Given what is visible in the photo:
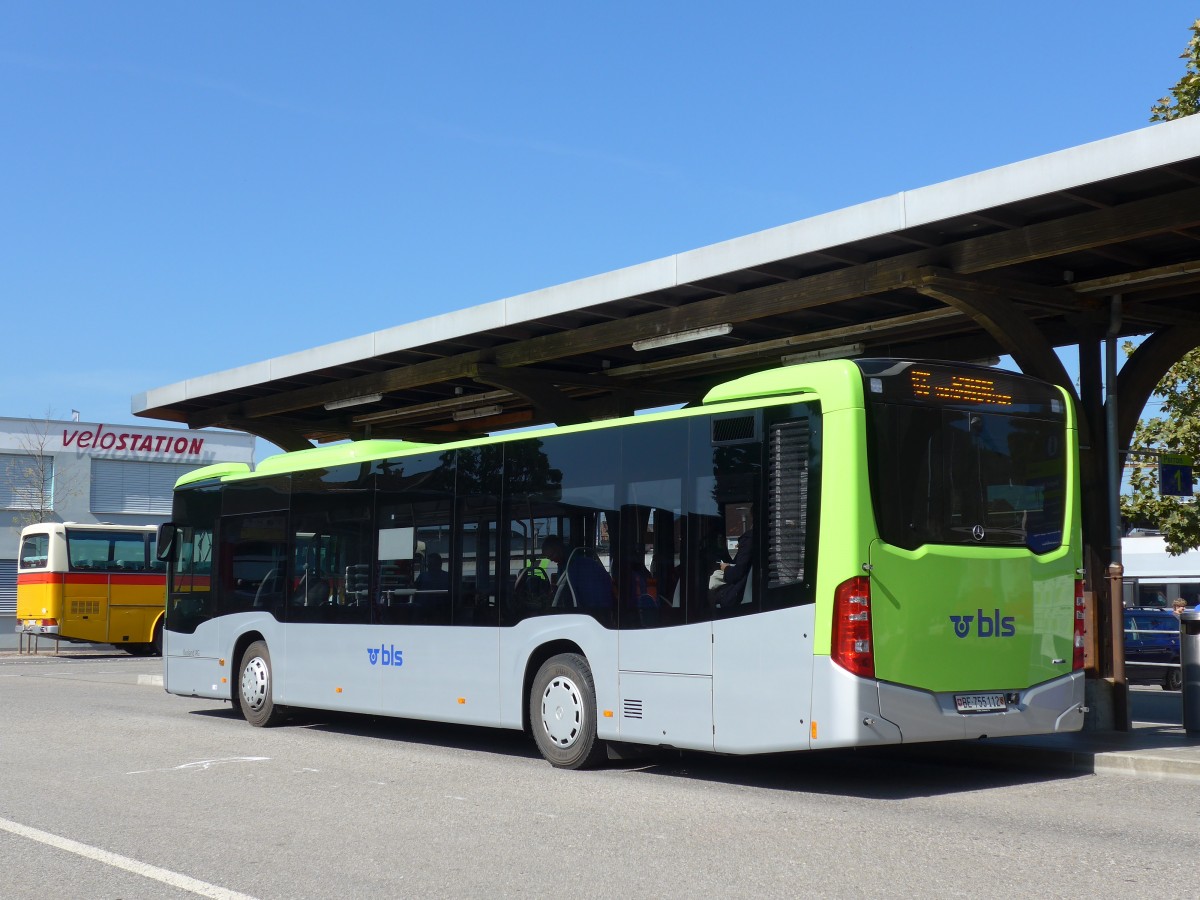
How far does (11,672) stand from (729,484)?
2294cm

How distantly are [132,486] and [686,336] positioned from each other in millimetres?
49405

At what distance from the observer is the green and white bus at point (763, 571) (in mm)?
9508

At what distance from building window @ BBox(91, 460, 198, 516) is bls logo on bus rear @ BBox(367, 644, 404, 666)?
47909mm

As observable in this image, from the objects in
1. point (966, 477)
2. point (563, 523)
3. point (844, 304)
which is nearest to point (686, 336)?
point (844, 304)

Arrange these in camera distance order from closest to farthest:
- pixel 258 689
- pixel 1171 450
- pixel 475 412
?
1. pixel 258 689
2. pixel 475 412
3. pixel 1171 450

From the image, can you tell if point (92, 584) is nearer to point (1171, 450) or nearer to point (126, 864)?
point (1171, 450)

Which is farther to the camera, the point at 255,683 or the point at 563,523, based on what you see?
the point at 255,683

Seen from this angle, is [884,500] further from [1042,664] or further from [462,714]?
[462,714]

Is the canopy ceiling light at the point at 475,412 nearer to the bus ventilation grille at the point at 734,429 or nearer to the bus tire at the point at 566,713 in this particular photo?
the bus tire at the point at 566,713

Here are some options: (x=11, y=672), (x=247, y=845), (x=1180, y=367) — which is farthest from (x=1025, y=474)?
(x=11, y=672)

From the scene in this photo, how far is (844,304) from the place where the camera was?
1559cm

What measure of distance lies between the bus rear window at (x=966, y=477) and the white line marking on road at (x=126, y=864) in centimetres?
492

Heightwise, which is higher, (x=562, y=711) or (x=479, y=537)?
(x=479, y=537)

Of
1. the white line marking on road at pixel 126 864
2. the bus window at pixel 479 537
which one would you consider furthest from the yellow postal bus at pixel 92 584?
the white line marking on road at pixel 126 864
